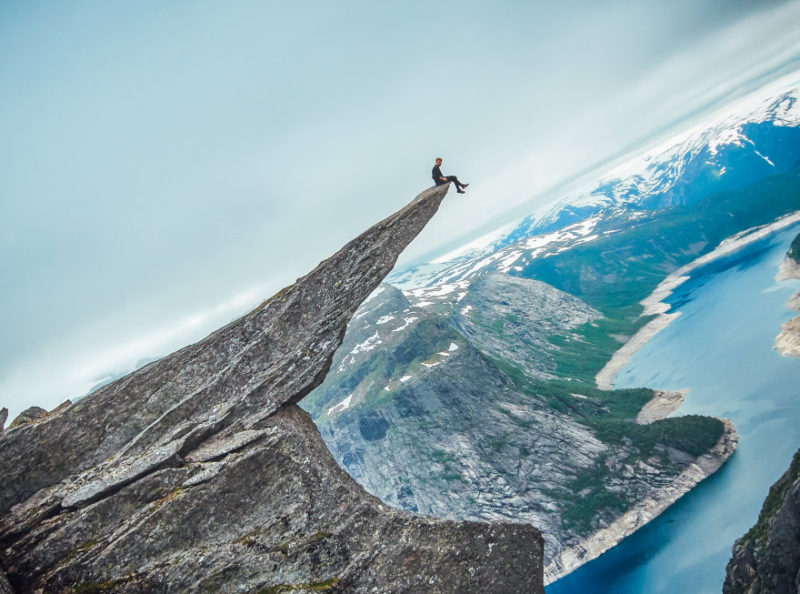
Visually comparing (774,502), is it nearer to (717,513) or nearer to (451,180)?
(451,180)

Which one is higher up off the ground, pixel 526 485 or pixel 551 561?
pixel 526 485

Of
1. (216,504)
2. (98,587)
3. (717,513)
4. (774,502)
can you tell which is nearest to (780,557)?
(774,502)

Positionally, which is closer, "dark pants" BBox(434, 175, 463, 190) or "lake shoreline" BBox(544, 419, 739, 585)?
"dark pants" BBox(434, 175, 463, 190)

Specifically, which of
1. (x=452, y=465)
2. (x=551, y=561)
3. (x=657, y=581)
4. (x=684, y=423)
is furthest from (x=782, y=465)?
(x=452, y=465)

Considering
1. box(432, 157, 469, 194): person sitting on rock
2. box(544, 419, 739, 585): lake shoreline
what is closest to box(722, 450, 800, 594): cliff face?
box(432, 157, 469, 194): person sitting on rock

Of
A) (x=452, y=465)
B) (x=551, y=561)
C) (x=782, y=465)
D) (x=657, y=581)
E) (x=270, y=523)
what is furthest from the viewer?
(x=452, y=465)

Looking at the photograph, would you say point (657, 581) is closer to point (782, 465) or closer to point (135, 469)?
point (782, 465)

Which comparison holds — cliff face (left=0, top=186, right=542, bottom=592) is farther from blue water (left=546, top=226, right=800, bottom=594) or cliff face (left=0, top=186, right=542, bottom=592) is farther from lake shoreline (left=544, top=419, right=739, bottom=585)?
lake shoreline (left=544, top=419, right=739, bottom=585)

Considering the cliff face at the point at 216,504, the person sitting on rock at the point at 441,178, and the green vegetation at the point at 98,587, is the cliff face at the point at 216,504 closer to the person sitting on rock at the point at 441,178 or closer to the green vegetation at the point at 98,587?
the green vegetation at the point at 98,587
